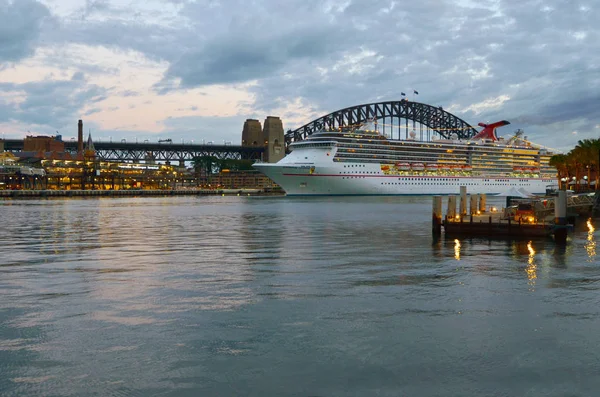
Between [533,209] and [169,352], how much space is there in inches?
1586

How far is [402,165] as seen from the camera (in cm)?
13800

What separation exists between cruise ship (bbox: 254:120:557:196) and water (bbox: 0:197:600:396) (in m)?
96.5

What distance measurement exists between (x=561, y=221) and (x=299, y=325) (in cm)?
2859

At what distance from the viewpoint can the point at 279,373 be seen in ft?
37.9

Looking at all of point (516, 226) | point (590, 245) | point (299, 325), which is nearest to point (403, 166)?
point (516, 226)

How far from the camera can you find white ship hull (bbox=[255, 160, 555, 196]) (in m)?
125

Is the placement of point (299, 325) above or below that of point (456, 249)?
below

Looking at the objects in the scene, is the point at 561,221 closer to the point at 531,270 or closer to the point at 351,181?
the point at 531,270

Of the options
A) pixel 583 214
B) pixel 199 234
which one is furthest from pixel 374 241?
pixel 583 214

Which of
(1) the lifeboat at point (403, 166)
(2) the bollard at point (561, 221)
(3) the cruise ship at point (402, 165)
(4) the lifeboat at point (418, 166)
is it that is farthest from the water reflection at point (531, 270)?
(4) the lifeboat at point (418, 166)

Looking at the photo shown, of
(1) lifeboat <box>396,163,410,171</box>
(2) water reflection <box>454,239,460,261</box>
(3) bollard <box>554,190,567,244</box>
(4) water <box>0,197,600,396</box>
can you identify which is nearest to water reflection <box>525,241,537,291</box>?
(4) water <box>0,197,600,396</box>

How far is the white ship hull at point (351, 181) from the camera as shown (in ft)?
411

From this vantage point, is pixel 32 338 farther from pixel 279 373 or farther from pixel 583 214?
pixel 583 214

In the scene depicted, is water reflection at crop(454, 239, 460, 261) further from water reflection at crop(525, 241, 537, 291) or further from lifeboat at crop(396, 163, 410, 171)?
lifeboat at crop(396, 163, 410, 171)
